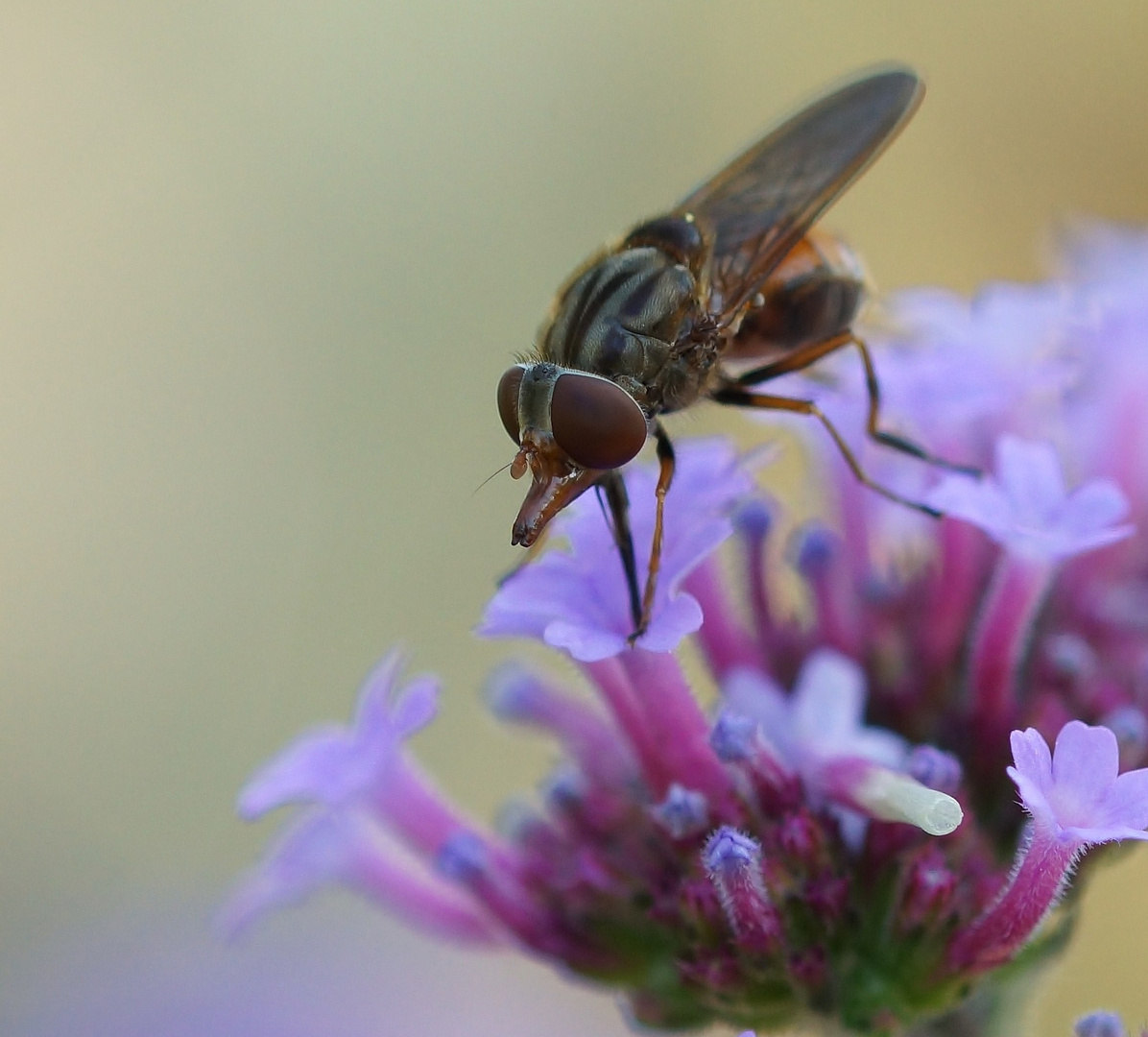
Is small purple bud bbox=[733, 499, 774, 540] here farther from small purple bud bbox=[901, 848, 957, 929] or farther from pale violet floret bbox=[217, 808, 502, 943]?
pale violet floret bbox=[217, 808, 502, 943]

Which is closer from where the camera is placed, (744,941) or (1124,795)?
(1124,795)

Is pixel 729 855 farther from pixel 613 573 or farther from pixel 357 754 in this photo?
pixel 357 754


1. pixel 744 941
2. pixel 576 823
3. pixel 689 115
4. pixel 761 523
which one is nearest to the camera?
pixel 744 941

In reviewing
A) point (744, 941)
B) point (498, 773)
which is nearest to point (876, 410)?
point (744, 941)

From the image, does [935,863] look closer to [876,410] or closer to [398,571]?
[876,410]

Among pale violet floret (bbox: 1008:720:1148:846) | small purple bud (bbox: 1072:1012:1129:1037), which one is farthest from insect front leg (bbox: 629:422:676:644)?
small purple bud (bbox: 1072:1012:1129:1037)

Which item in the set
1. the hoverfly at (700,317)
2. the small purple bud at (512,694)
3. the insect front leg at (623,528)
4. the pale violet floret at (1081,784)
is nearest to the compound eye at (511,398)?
the hoverfly at (700,317)

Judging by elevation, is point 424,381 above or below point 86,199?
below

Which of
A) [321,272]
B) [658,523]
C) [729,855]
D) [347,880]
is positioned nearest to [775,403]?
[658,523]
